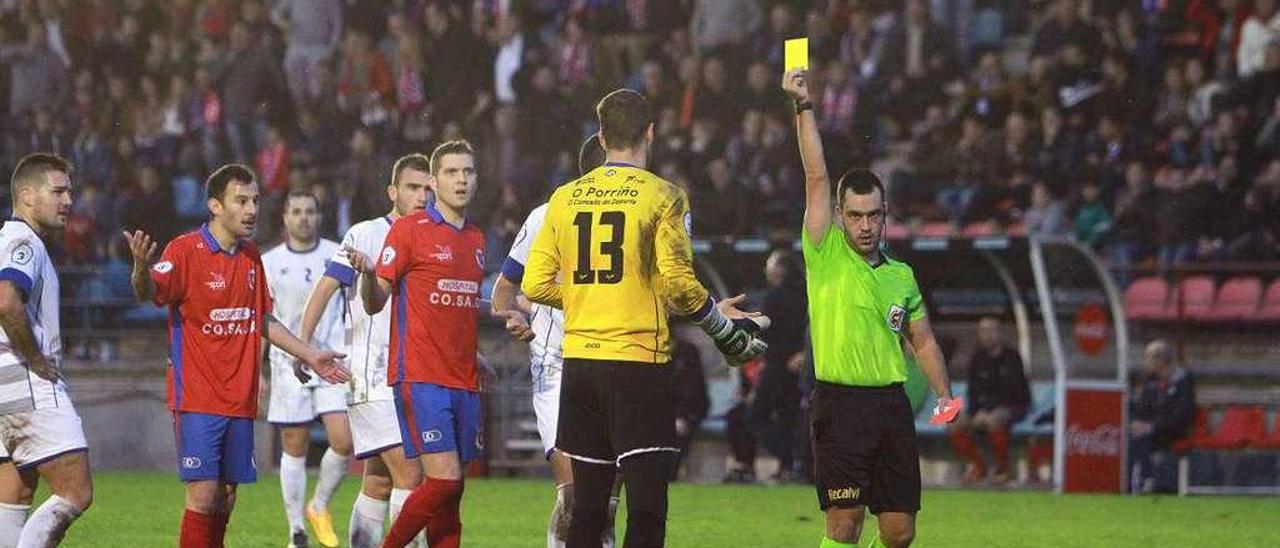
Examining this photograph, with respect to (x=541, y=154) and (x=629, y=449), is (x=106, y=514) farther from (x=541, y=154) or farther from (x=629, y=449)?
(x=541, y=154)

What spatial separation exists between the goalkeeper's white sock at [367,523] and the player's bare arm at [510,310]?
1.43m

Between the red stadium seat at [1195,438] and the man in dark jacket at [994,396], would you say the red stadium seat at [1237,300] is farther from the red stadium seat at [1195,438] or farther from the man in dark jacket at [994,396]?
the man in dark jacket at [994,396]

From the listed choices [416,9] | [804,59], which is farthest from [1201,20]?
Answer: [804,59]

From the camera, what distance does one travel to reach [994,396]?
1838 centimetres

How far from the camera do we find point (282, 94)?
A: 25344 mm

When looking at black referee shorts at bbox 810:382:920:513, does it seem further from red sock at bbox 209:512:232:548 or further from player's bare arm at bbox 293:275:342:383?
player's bare arm at bbox 293:275:342:383

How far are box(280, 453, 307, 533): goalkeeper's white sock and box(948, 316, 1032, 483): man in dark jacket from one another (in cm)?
774

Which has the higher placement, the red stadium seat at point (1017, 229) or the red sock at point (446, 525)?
the red stadium seat at point (1017, 229)

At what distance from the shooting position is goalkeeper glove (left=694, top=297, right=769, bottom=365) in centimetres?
755

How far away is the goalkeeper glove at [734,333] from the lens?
755cm

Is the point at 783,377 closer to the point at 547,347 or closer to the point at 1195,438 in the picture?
the point at 1195,438

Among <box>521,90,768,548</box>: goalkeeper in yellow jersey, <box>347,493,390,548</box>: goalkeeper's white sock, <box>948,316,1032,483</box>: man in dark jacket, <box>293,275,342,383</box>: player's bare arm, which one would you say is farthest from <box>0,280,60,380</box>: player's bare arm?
<box>948,316,1032,483</box>: man in dark jacket

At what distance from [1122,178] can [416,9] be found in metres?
9.87

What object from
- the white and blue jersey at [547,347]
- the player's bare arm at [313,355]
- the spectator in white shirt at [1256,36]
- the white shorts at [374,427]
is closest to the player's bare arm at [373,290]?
the player's bare arm at [313,355]
